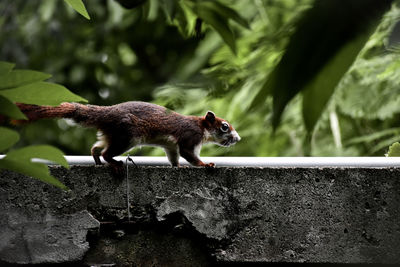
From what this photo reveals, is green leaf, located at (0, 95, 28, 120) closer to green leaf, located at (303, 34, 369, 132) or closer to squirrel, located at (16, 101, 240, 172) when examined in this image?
green leaf, located at (303, 34, 369, 132)

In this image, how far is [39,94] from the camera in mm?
455

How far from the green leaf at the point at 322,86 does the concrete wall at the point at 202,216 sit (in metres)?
0.88

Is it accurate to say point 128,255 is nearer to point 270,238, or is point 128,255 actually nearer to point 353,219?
point 270,238

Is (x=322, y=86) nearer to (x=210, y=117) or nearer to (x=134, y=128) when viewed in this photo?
(x=134, y=128)

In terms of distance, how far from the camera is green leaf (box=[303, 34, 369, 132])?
0.20 meters

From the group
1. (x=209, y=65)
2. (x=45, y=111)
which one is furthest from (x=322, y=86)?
(x=45, y=111)

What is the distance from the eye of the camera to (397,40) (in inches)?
7.8

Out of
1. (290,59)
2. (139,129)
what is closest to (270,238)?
(139,129)

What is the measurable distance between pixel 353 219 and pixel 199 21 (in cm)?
71

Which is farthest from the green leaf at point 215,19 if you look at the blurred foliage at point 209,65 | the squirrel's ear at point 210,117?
the squirrel's ear at point 210,117

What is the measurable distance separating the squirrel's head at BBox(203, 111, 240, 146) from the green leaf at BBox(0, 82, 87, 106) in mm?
1134

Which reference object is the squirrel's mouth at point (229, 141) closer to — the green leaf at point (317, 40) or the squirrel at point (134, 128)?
the squirrel at point (134, 128)

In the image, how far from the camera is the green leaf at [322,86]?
204 millimetres

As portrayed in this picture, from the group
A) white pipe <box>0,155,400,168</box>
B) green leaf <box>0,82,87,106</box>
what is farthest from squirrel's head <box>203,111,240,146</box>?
green leaf <box>0,82,87,106</box>
